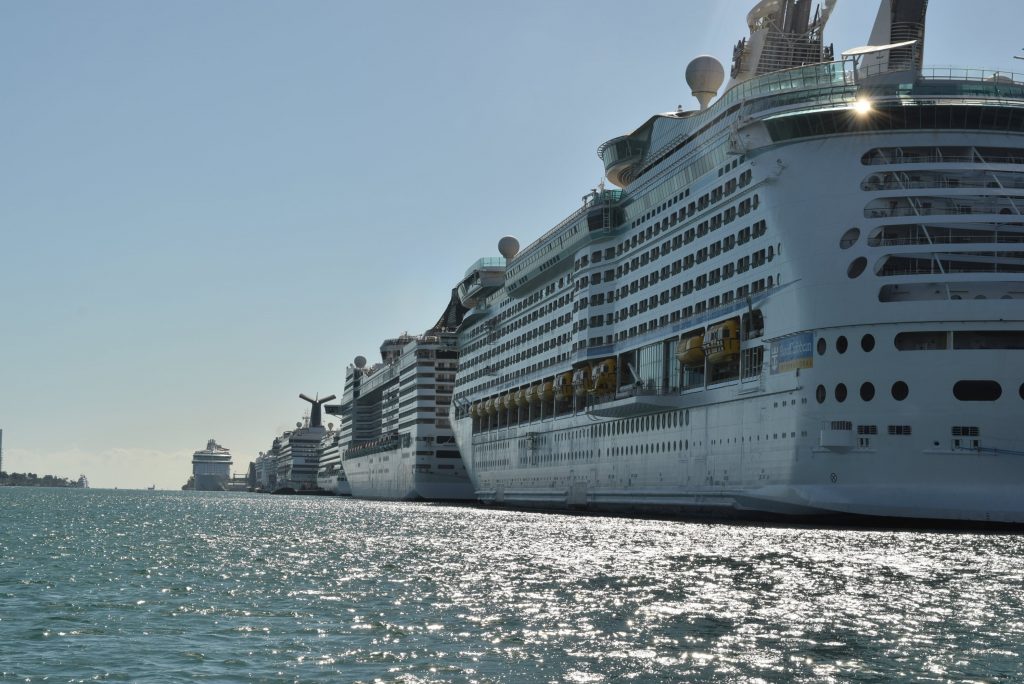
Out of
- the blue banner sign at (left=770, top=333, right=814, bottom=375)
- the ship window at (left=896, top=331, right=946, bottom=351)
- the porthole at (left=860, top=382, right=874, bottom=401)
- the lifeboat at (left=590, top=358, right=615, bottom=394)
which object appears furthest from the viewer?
the lifeboat at (left=590, top=358, right=615, bottom=394)

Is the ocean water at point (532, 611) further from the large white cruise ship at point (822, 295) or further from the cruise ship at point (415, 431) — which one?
the cruise ship at point (415, 431)

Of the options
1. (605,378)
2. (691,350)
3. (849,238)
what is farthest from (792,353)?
(605,378)

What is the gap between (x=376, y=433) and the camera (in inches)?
6644

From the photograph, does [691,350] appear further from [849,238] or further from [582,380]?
[582,380]

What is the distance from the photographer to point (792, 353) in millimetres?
51625

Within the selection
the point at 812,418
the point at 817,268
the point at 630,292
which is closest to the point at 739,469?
the point at 812,418

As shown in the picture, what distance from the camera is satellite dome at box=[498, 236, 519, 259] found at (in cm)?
12106

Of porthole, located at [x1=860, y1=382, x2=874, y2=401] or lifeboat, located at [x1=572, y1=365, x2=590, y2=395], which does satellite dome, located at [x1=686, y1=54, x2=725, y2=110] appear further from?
porthole, located at [x1=860, y1=382, x2=874, y2=401]

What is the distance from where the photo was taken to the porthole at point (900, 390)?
46.9 m

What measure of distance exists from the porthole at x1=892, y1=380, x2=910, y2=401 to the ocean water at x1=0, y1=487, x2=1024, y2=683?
18.9 ft

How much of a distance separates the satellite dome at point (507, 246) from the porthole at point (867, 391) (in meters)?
75.3

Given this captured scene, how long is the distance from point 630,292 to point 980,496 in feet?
110

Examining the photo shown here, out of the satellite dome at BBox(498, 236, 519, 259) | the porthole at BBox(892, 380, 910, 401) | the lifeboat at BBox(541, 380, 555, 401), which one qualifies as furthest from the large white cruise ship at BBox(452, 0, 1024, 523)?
the satellite dome at BBox(498, 236, 519, 259)

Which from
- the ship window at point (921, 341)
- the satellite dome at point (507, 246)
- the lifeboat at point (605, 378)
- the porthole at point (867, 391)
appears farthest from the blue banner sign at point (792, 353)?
the satellite dome at point (507, 246)
